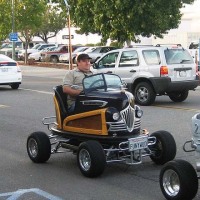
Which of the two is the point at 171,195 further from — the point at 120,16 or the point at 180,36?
the point at 180,36

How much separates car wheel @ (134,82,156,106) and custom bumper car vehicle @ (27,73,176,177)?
7708mm

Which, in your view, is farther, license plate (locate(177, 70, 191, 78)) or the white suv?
license plate (locate(177, 70, 191, 78))

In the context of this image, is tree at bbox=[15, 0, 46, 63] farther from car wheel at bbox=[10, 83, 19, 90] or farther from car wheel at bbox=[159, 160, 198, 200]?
car wheel at bbox=[159, 160, 198, 200]

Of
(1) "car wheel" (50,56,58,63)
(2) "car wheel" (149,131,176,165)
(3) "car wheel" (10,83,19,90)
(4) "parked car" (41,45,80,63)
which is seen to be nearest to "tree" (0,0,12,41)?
(4) "parked car" (41,45,80,63)

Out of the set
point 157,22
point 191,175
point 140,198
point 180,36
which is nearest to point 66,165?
point 140,198

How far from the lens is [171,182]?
616cm

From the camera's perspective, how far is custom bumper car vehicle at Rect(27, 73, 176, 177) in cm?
727

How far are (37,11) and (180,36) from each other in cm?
2183

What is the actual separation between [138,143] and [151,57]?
9.03 metres

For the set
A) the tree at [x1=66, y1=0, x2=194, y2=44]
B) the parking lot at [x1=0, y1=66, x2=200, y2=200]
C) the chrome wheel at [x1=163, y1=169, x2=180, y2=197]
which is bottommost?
the parking lot at [x1=0, y1=66, x2=200, y2=200]

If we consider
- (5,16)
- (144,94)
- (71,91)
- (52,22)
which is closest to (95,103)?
(71,91)

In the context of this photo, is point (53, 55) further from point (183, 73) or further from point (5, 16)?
point (183, 73)

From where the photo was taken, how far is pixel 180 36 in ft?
199

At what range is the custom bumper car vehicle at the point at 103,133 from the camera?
7270 millimetres
